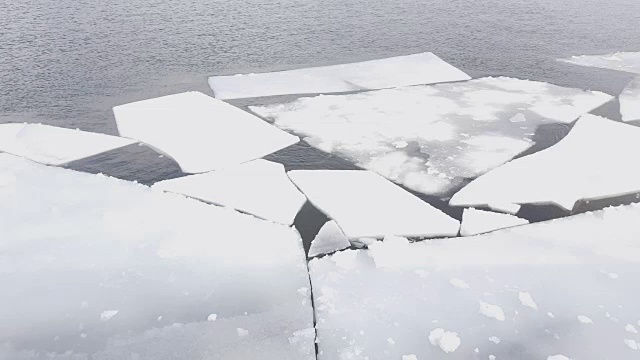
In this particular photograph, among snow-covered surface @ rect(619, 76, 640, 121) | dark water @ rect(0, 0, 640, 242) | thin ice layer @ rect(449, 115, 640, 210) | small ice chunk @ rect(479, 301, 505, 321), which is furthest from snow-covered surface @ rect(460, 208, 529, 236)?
snow-covered surface @ rect(619, 76, 640, 121)

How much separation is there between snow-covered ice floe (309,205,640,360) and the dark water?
67.2 inches

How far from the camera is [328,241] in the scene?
3.74 m

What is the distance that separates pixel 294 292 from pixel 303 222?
3.02ft

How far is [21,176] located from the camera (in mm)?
4566

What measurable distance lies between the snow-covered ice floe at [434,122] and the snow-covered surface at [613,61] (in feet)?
4.10

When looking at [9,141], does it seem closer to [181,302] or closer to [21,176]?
[21,176]

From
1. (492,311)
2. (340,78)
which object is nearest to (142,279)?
(492,311)

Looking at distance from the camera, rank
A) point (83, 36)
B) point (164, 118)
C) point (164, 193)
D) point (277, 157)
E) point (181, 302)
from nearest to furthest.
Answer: point (181, 302) < point (164, 193) < point (277, 157) < point (164, 118) < point (83, 36)

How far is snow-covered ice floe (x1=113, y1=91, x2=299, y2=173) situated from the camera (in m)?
5.01

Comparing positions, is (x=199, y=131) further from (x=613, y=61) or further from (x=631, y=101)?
(x=613, y=61)

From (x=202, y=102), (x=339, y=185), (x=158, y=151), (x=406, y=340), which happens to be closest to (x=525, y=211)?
(x=339, y=185)

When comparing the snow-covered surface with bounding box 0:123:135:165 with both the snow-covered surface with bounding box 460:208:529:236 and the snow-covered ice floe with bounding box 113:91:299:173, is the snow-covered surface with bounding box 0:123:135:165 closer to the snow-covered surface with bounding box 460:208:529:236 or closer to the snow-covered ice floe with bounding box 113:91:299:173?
the snow-covered ice floe with bounding box 113:91:299:173

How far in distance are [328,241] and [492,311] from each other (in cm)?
121

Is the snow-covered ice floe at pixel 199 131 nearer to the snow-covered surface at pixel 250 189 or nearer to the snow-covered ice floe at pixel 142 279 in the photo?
the snow-covered surface at pixel 250 189
